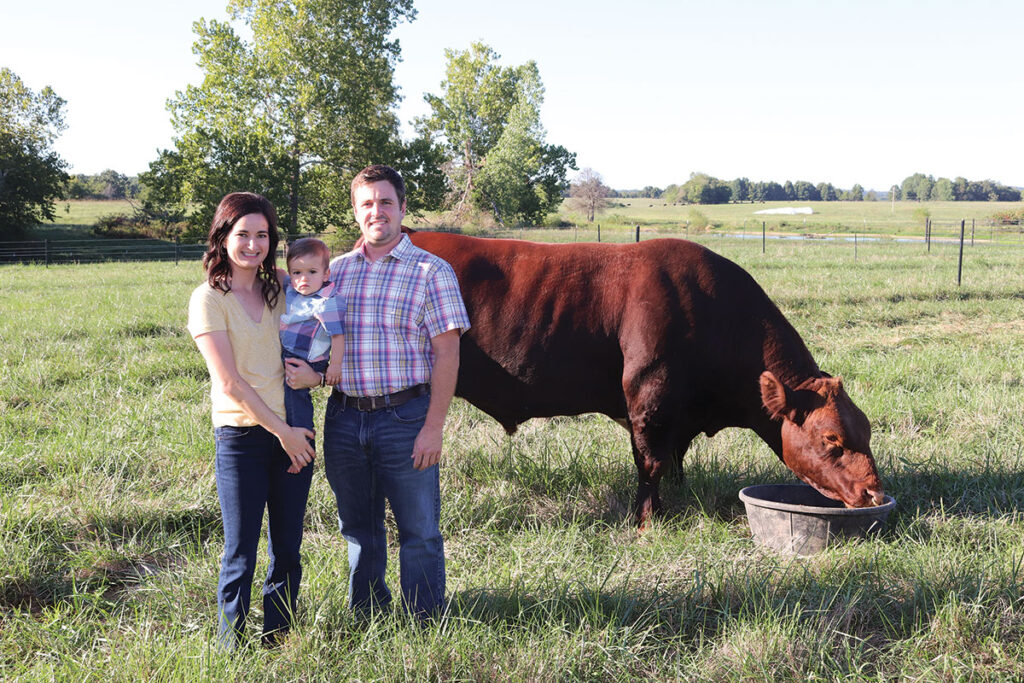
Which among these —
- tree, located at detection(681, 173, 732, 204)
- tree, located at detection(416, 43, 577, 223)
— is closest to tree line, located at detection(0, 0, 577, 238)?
tree, located at detection(416, 43, 577, 223)

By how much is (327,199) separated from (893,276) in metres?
24.7

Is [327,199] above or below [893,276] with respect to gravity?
above

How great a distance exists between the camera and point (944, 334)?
10734mm

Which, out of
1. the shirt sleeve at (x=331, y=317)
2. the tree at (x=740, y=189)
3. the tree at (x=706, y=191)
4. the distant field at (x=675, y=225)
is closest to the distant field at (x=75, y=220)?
the distant field at (x=675, y=225)

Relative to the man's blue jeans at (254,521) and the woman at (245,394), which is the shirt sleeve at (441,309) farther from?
the man's blue jeans at (254,521)

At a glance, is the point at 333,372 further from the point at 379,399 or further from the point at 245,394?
the point at 245,394

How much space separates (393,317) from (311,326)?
0.31 m

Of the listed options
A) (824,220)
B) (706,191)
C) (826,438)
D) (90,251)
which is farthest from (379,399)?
(706,191)

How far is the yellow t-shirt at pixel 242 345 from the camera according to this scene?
9.19 feet

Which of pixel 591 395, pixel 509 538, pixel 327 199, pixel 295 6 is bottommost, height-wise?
pixel 509 538

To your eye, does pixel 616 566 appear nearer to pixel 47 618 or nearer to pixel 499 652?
pixel 499 652

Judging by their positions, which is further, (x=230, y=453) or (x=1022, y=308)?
(x=1022, y=308)

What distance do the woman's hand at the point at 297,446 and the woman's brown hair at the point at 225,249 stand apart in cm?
51

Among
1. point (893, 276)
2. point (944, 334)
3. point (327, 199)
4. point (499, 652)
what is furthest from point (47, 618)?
point (327, 199)
